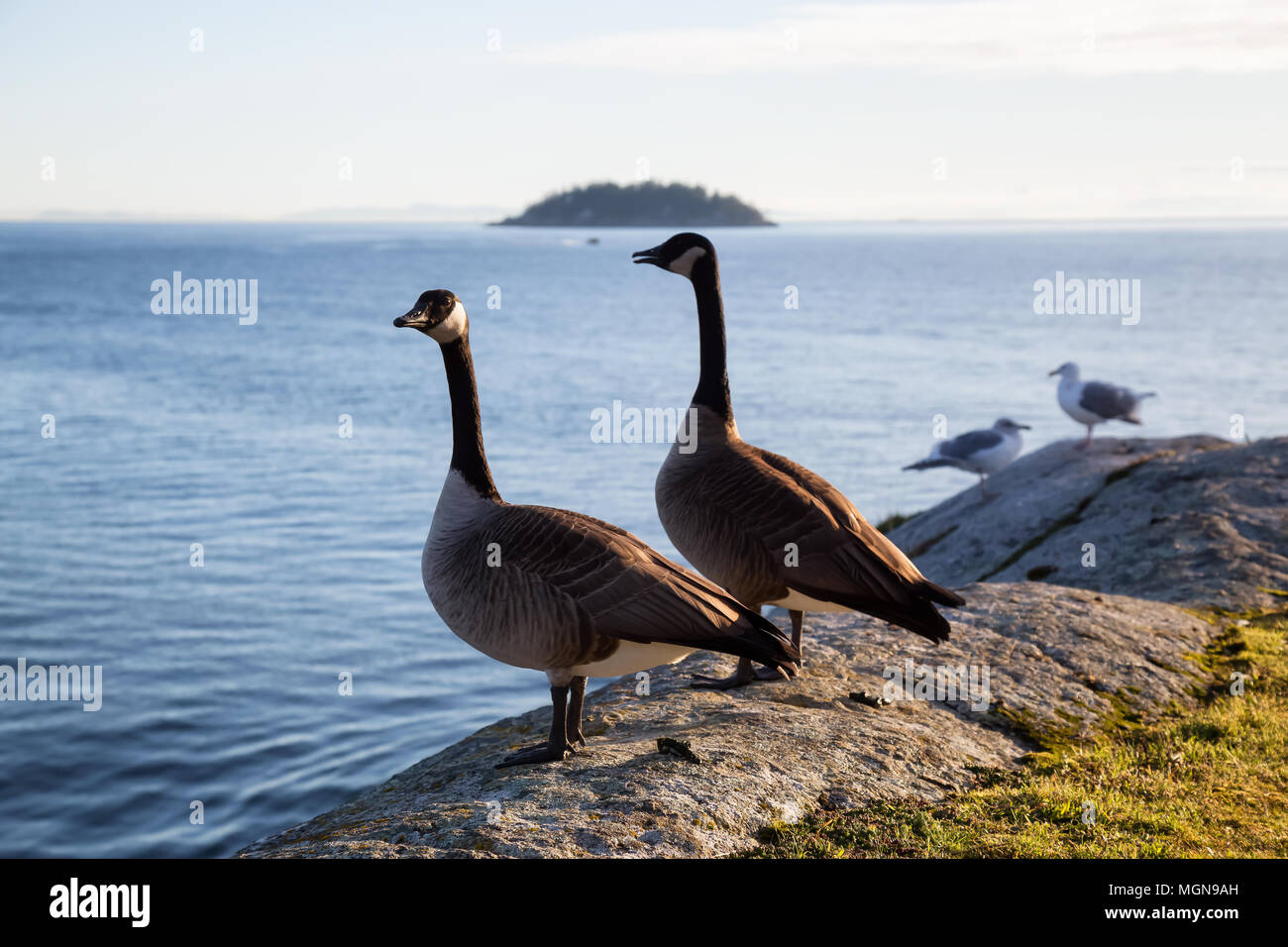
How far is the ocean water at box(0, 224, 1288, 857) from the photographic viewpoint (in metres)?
16.2

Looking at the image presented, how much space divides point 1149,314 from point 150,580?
9462 cm

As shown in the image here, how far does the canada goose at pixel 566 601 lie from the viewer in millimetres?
6094

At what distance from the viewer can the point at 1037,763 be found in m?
7.08

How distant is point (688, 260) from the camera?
8805mm

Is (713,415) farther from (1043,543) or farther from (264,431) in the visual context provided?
(264,431)

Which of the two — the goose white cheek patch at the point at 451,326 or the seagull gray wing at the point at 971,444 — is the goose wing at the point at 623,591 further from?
the seagull gray wing at the point at 971,444

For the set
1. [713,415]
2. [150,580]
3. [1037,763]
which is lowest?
[150,580]

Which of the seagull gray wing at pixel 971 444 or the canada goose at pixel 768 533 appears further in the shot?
the seagull gray wing at pixel 971 444

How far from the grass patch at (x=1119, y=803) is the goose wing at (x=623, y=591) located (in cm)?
108

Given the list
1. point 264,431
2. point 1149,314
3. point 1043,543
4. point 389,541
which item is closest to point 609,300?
point 1149,314

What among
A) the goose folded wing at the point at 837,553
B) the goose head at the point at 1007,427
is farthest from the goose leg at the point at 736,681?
the goose head at the point at 1007,427

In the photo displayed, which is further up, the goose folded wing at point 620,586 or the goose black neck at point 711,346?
the goose black neck at point 711,346

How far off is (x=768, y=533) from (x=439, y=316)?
2.79 metres

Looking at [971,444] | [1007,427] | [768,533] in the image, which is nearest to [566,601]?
[768,533]
